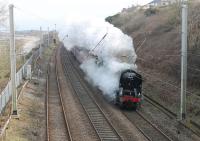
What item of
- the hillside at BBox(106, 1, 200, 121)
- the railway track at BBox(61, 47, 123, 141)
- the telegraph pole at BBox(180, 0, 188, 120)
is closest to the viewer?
the railway track at BBox(61, 47, 123, 141)

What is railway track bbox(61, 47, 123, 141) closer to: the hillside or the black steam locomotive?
the black steam locomotive

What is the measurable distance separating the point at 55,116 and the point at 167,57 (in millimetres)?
18606

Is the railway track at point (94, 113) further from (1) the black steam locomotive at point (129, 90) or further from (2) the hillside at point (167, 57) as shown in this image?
(2) the hillside at point (167, 57)

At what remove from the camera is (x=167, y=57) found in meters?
46.1

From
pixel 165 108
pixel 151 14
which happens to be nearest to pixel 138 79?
pixel 165 108

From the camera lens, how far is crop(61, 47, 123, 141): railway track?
86.3ft

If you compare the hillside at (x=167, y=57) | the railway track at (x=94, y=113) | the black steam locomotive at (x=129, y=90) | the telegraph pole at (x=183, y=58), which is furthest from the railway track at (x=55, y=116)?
the hillside at (x=167, y=57)

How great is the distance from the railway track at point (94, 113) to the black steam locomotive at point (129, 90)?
214 cm

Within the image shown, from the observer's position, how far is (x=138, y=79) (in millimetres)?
33844

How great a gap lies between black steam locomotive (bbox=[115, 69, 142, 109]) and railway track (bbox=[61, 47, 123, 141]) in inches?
84.3

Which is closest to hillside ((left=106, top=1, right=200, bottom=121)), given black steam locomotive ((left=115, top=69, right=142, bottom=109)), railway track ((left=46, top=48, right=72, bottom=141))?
black steam locomotive ((left=115, top=69, right=142, bottom=109))

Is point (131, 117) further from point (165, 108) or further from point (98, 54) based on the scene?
point (98, 54)

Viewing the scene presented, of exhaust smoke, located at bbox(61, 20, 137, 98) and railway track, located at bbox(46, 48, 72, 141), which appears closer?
railway track, located at bbox(46, 48, 72, 141)

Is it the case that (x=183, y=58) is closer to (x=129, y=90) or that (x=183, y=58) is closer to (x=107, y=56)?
(x=129, y=90)
